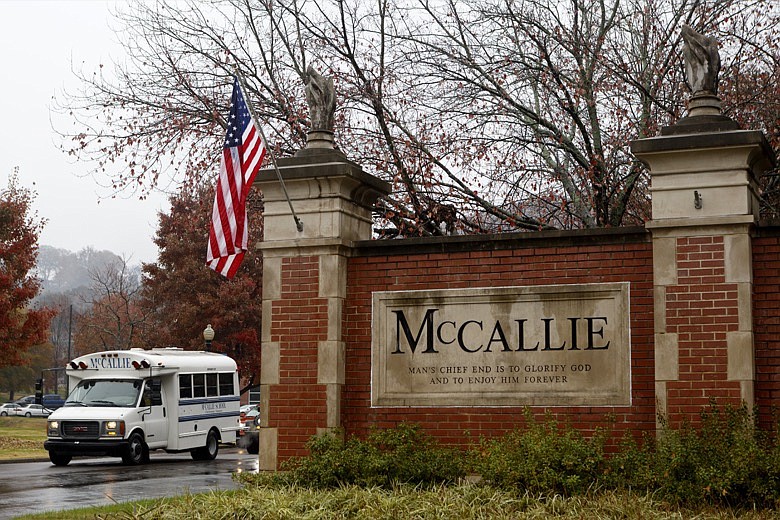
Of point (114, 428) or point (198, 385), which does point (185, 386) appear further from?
point (114, 428)

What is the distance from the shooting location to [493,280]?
10984 mm

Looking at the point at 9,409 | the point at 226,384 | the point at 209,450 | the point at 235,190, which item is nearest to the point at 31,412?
the point at 9,409

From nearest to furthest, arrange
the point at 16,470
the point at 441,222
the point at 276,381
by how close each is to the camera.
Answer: the point at 276,381, the point at 441,222, the point at 16,470

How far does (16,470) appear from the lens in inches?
848

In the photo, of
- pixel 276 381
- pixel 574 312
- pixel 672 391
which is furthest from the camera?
pixel 276 381

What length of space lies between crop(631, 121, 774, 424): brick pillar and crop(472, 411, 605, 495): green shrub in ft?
3.48

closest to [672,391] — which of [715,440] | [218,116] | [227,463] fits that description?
[715,440]

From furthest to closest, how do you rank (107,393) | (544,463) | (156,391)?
1. (156,391)
2. (107,393)
3. (544,463)

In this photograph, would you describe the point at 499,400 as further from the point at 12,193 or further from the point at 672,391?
the point at 12,193

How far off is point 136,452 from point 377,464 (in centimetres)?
1464

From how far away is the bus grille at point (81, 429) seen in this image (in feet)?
74.7

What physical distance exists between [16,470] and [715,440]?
16.9 meters

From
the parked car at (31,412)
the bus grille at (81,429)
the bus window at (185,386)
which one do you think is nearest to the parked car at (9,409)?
the parked car at (31,412)

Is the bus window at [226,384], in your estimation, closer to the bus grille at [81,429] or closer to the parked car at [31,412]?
the bus grille at [81,429]
